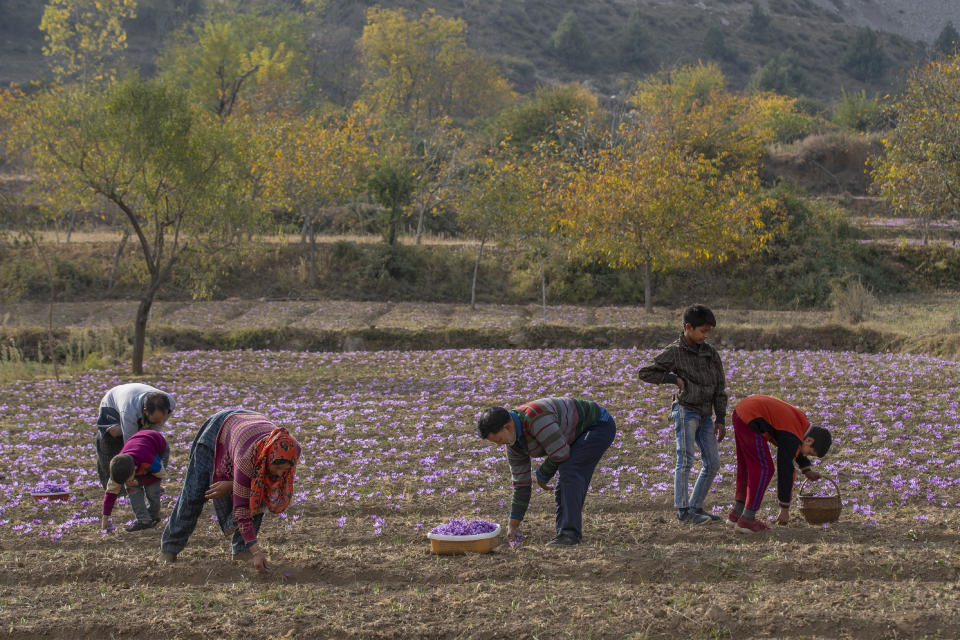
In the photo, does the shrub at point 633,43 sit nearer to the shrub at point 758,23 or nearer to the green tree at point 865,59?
the shrub at point 758,23

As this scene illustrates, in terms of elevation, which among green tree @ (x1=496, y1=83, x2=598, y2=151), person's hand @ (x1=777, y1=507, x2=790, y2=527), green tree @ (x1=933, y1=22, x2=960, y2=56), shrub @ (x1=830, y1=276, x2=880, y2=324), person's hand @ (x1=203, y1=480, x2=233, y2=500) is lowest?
person's hand @ (x1=777, y1=507, x2=790, y2=527)

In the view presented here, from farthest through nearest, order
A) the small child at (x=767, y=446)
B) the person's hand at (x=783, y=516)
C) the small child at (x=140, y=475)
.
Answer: the person's hand at (x=783, y=516) < the small child at (x=140, y=475) < the small child at (x=767, y=446)

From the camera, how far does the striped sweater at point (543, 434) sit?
6.25 m

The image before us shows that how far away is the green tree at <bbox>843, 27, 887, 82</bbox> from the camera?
3228 inches

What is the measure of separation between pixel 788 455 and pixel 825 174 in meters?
37.0

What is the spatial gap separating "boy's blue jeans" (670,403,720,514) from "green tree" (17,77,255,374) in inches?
435

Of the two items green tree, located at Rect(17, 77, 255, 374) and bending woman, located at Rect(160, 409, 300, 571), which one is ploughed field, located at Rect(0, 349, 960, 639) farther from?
green tree, located at Rect(17, 77, 255, 374)

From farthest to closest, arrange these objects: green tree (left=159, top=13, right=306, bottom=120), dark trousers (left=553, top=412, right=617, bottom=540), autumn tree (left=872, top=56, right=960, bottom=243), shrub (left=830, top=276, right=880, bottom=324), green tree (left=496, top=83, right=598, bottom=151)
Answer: green tree (left=159, top=13, right=306, bottom=120) < green tree (left=496, top=83, right=598, bottom=151) < shrub (left=830, top=276, right=880, bottom=324) < autumn tree (left=872, top=56, right=960, bottom=243) < dark trousers (left=553, top=412, right=617, bottom=540)

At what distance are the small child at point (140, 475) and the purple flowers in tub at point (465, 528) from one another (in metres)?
2.31

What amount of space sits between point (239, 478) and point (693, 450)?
3.42 metres

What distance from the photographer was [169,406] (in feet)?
23.7

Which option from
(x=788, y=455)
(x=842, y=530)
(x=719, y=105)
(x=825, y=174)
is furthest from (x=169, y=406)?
(x=719, y=105)

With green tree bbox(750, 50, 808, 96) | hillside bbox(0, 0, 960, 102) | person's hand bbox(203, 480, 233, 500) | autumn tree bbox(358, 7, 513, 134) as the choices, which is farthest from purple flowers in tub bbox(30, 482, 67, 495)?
green tree bbox(750, 50, 808, 96)

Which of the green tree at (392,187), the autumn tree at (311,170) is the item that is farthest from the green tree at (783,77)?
the autumn tree at (311,170)
